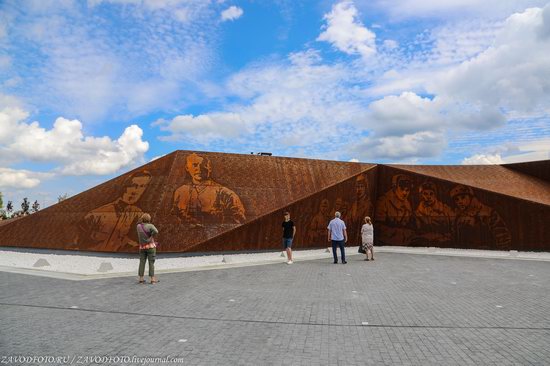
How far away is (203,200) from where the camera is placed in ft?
44.2

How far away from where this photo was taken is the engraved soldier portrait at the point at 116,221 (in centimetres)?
1259

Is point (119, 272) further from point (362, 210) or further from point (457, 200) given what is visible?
point (457, 200)

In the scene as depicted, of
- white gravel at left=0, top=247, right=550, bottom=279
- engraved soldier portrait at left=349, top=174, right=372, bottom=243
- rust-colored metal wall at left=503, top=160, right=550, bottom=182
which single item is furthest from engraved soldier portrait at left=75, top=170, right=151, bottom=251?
rust-colored metal wall at left=503, top=160, right=550, bottom=182

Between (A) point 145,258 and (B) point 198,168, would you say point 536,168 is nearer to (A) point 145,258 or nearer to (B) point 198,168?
(B) point 198,168

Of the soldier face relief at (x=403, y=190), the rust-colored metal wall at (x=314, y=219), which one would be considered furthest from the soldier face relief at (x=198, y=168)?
the soldier face relief at (x=403, y=190)

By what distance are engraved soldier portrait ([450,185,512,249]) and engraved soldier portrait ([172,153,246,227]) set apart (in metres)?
8.24

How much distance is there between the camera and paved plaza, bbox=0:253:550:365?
4.28m

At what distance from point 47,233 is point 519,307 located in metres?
14.2

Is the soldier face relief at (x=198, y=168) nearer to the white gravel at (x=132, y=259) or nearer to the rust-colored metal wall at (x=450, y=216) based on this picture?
the white gravel at (x=132, y=259)

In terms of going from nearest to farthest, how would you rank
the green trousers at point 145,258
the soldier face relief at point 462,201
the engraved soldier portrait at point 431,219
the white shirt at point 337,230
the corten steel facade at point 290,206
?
the green trousers at point 145,258
the white shirt at point 337,230
the corten steel facade at point 290,206
the soldier face relief at point 462,201
the engraved soldier portrait at point 431,219

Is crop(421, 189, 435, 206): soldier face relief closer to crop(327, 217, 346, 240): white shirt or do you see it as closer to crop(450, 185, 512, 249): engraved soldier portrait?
crop(450, 185, 512, 249): engraved soldier portrait

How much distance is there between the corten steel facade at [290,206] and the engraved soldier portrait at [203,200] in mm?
35

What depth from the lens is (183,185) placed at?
13469 mm

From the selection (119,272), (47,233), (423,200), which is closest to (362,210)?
(423,200)
